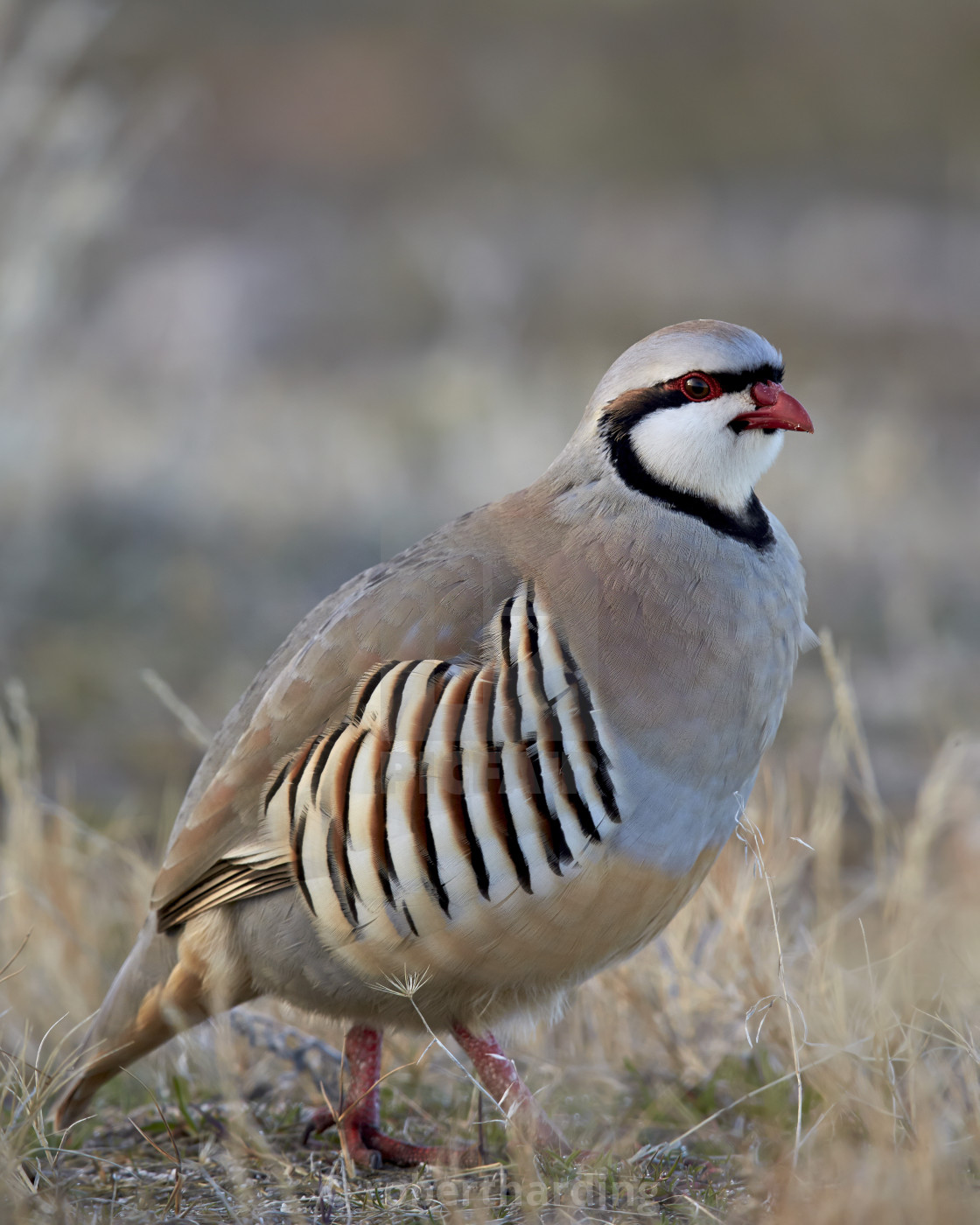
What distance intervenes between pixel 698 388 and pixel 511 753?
867mm

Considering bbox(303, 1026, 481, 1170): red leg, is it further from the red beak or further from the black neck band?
the red beak

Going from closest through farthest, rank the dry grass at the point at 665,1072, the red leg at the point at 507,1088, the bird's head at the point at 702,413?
1. the dry grass at the point at 665,1072
2. the red leg at the point at 507,1088
3. the bird's head at the point at 702,413

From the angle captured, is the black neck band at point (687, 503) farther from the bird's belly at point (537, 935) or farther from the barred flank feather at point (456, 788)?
the bird's belly at point (537, 935)

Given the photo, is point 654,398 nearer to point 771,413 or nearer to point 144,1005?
point 771,413

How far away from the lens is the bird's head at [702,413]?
2.91 metres

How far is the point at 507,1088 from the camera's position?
2938 mm

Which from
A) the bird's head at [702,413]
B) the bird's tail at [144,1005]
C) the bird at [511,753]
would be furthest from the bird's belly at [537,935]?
the bird's head at [702,413]

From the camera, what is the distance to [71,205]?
5.20 meters

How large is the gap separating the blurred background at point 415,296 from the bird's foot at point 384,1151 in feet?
4.79

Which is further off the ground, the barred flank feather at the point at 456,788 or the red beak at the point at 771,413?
the red beak at the point at 771,413

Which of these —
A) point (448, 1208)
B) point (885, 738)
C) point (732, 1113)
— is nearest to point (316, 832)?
point (448, 1208)

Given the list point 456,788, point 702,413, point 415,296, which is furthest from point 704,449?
point 415,296

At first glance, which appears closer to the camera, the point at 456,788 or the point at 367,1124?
the point at 456,788

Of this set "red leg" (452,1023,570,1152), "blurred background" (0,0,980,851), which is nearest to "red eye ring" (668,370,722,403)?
"red leg" (452,1023,570,1152)
